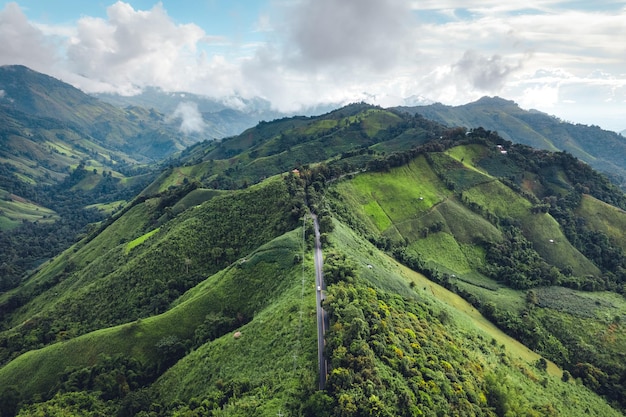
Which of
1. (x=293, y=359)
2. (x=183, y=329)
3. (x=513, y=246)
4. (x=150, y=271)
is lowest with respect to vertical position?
(x=183, y=329)

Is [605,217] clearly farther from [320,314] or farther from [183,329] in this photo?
[183,329]

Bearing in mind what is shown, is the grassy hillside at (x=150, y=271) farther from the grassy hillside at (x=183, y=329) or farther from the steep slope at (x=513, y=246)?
the steep slope at (x=513, y=246)

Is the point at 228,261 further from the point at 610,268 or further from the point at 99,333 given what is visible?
the point at 610,268

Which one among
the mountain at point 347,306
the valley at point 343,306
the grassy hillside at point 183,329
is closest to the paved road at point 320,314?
the valley at point 343,306

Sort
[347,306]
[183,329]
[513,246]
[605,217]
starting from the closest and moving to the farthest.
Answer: [347,306]
[183,329]
[513,246]
[605,217]

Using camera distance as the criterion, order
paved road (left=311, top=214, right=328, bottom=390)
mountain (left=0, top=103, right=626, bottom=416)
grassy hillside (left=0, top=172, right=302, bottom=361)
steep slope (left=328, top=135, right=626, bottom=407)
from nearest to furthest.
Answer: paved road (left=311, top=214, right=328, bottom=390)
mountain (left=0, top=103, right=626, bottom=416)
grassy hillside (left=0, top=172, right=302, bottom=361)
steep slope (left=328, top=135, right=626, bottom=407)

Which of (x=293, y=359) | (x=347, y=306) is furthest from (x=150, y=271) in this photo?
(x=347, y=306)

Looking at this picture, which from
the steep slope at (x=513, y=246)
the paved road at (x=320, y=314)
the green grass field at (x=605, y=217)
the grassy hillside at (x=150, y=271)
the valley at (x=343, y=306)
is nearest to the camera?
the paved road at (x=320, y=314)

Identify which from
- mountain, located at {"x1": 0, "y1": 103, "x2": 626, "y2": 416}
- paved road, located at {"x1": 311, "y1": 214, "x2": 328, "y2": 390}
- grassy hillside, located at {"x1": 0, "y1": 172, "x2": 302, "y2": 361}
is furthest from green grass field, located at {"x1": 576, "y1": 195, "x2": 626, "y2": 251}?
paved road, located at {"x1": 311, "y1": 214, "x2": 328, "y2": 390}

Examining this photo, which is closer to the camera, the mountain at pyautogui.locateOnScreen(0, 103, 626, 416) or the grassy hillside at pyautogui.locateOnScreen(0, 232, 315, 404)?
the mountain at pyautogui.locateOnScreen(0, 103, 626, 416)

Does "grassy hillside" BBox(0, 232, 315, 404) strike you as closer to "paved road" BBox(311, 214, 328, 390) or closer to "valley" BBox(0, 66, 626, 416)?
"valley" BBox(0, 66, 626, 416)
